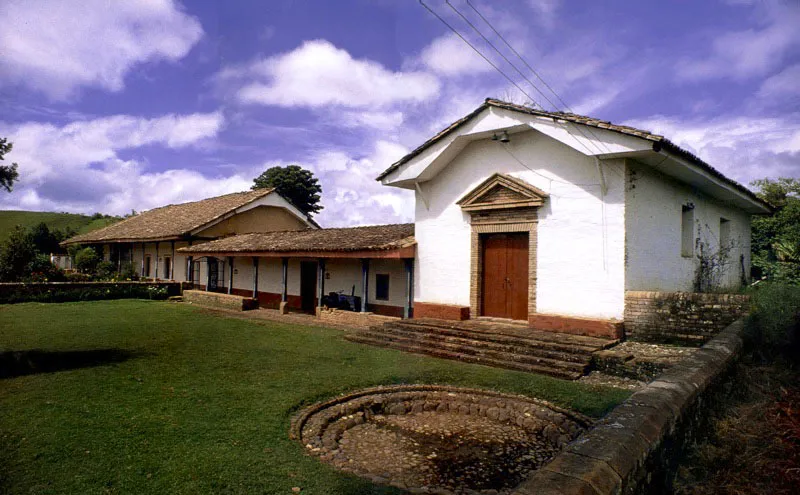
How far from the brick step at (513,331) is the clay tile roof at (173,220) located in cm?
1526

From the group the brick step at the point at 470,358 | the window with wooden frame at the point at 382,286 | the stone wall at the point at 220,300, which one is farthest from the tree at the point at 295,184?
the brick step at the point at 470,358

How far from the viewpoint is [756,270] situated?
19.5 m

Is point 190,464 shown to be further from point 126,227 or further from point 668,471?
point 126,227

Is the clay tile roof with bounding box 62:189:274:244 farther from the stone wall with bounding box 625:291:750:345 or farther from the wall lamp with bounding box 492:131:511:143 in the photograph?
the stone wall with bounding box 625:291:750:345

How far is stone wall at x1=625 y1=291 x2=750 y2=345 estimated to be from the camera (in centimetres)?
801

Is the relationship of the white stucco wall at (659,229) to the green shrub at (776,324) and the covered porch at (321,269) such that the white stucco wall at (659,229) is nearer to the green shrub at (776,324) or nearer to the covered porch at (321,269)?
the green shrub at (776,324)

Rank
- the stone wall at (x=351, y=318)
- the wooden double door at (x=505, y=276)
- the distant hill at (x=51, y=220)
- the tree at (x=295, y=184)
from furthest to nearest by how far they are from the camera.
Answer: the distant hill at (x=51, y=220)
the tree at (x=295, y=184)
the stone wall at (x=351, y=318)
the wooden double door at (x=505, y=276)

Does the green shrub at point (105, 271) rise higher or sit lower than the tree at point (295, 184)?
lower

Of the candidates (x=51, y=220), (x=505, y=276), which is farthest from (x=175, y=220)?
(x=51, y=220)

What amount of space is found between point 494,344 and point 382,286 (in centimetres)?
658

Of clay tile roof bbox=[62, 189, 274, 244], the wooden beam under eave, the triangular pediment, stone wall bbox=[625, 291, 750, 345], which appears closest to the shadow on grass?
the wooden beam under eave

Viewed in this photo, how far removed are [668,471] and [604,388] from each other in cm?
365

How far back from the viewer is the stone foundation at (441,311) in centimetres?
1125

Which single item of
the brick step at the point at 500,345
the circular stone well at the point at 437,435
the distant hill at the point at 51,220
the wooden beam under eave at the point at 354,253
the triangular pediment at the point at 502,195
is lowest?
the circular stone well at the point at 437,435
